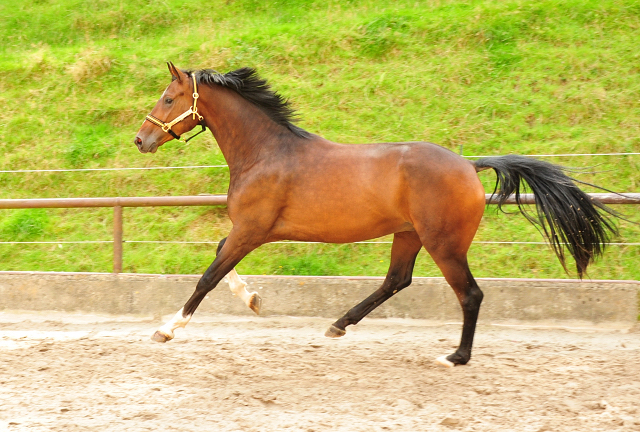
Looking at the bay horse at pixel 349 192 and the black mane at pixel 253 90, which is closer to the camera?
the bay horse at pixel 349 192

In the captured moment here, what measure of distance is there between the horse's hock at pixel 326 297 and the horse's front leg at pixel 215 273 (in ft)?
4.22

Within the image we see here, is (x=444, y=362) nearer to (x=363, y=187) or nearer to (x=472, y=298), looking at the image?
(x=472, y=298)

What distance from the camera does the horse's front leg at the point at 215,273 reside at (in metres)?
4.07

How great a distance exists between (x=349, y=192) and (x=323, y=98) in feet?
15.7

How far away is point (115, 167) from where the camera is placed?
793 centimetres

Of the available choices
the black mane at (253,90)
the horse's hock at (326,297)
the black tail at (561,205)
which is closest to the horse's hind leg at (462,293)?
the black tail at (561,205)

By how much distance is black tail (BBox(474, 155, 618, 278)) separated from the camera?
415 centimetres

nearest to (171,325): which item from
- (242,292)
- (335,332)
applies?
(242,292)

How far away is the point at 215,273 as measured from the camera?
411cm

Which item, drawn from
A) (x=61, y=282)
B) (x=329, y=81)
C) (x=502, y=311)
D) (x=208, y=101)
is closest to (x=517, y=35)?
(x=329, y=81)

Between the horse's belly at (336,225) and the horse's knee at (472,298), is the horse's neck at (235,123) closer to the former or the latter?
the horse's belly at (336,225)

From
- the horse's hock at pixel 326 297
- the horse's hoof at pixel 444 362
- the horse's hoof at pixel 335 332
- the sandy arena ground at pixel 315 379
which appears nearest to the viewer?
the sandy arena ground at pixel 315 379

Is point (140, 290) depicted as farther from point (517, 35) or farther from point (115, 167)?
point (517, 35)

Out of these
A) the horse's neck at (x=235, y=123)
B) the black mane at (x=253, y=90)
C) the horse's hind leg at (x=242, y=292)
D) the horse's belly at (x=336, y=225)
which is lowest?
the horse's hind leg at (x=242, y=292)
